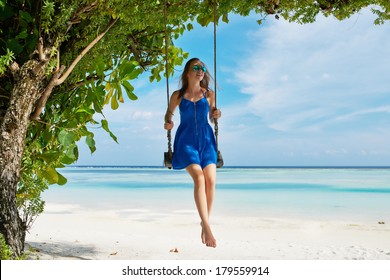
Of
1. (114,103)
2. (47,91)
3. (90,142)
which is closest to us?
(47,91)

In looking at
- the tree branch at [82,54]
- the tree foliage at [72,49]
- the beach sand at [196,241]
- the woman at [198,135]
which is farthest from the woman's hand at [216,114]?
the beach sand at [196,241]

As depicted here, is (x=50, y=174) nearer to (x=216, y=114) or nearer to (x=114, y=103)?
(x=114, y=103)

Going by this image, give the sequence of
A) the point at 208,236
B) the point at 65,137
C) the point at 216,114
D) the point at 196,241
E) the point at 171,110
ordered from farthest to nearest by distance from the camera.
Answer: the point at 196,241 < the point at 65,137 < the point at 171,110 < the point at 216,114 < the point at 208,236

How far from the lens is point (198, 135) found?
368 cm

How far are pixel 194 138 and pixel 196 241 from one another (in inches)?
131

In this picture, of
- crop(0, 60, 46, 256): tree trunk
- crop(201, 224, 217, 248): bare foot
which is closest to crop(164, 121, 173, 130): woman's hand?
crop(201, 224, 217, 248): bare foot

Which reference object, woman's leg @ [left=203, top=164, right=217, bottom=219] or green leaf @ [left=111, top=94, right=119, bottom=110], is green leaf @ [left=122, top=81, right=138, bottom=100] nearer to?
green leaf @ [left=111, top=94, right=119, bottom=110]

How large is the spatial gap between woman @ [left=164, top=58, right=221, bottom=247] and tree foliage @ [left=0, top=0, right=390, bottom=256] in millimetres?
558

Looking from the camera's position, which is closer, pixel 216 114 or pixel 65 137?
pixel 216 114

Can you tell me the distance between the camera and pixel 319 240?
7863 mm

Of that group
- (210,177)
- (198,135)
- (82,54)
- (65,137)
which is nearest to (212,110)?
(198,135)

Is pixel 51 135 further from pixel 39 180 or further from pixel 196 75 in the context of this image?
pixel 196 75

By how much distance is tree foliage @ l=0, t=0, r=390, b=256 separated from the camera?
12.6ft

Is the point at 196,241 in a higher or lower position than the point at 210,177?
lower
